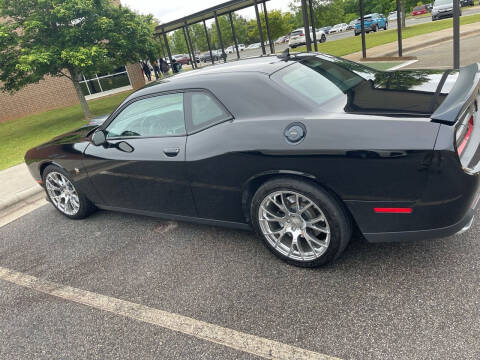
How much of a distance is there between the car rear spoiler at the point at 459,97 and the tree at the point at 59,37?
10718mm

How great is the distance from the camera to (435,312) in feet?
7.89

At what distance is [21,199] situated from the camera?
19.8 feet

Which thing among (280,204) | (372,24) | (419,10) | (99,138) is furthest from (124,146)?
(419,10)

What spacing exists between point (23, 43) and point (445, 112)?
1332 centimetres

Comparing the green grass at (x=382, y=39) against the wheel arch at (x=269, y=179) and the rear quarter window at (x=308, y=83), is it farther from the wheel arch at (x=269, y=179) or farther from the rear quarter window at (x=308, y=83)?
the wheel arch at (x=269, y=179)

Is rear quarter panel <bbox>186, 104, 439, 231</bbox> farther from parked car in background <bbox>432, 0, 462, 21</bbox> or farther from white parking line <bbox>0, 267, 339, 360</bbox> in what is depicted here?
parked car in background <bbox>432, 0, 462, 21</bbox>

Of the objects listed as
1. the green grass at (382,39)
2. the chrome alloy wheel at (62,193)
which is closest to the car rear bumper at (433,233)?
the chrome alloy wheel at (62,193)

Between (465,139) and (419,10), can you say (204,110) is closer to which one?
(465,139)

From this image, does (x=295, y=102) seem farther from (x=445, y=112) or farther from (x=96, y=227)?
(x=96, y=227)

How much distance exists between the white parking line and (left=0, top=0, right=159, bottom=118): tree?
937 centimetres

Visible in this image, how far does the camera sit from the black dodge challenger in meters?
2.41

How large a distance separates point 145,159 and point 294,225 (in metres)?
1.54

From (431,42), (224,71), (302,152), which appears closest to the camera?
(302,152)

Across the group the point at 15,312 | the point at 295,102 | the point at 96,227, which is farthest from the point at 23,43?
the point at 295,102
